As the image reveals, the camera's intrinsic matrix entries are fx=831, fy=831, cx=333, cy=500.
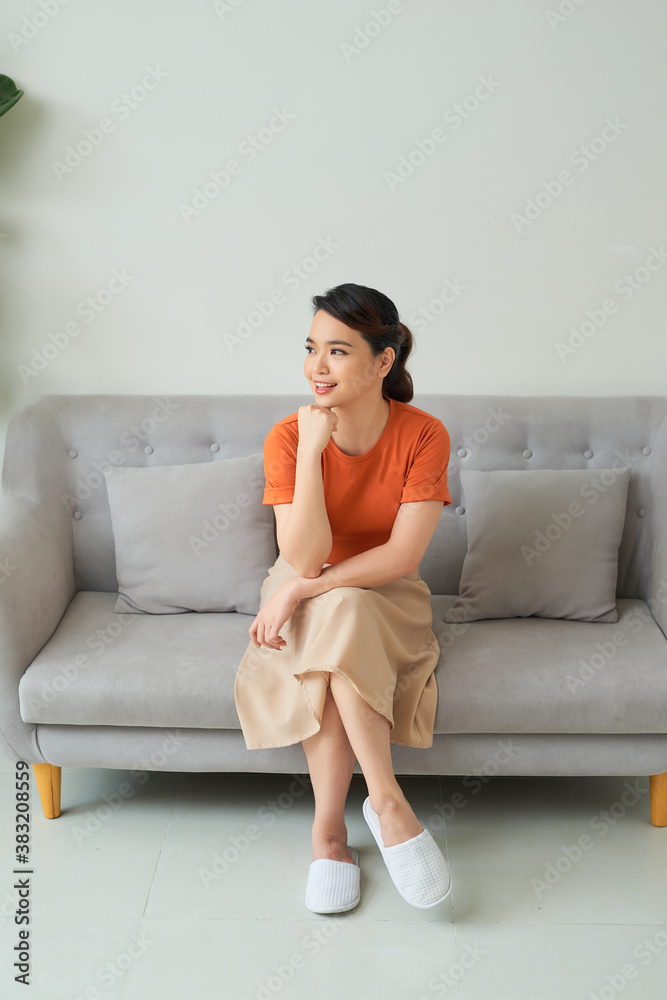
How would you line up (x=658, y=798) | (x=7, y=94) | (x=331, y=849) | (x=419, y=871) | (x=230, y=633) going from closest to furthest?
(x=419, y=871) < (x=331, y=849) < (x=658, y=798) < (x=230, y=633) < (x=7, y=94)

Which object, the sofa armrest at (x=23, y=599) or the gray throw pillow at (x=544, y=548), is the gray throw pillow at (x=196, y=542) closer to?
the sofa armrest at (x=23, y=599)

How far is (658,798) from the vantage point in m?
1.95

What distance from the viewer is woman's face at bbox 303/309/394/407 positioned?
178 centimetres

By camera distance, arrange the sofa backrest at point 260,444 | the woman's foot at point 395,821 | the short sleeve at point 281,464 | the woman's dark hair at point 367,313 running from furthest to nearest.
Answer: the sofa backrest at point 260,444, the short sleeve at point 281,464, the woman's dark hair at point 367,313, the woman's foot at point 395,821

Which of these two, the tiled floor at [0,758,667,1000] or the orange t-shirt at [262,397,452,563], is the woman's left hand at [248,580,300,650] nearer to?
the orange t-shirt at [262,397,452,563]

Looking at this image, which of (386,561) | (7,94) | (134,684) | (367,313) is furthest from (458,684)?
(7,94)

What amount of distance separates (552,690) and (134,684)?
917mm

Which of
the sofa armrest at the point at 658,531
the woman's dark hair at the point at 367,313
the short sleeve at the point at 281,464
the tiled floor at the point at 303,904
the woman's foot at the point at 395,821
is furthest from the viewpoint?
the sofa armrest at the point at 658,531

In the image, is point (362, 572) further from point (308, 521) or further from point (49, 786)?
point (49, 786)

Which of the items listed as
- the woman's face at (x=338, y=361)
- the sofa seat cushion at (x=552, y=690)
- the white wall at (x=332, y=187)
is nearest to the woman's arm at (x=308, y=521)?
the woman's face at (x=338, y=361)

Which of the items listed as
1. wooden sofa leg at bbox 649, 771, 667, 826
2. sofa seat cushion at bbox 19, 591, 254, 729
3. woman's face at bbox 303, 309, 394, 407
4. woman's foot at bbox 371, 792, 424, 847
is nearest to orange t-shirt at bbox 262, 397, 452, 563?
woman's face at bbox 303, 309, 394, 407

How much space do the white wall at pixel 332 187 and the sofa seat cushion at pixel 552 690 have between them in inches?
35.8

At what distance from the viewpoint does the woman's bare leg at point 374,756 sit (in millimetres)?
1659

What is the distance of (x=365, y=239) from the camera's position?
2.41 meters
